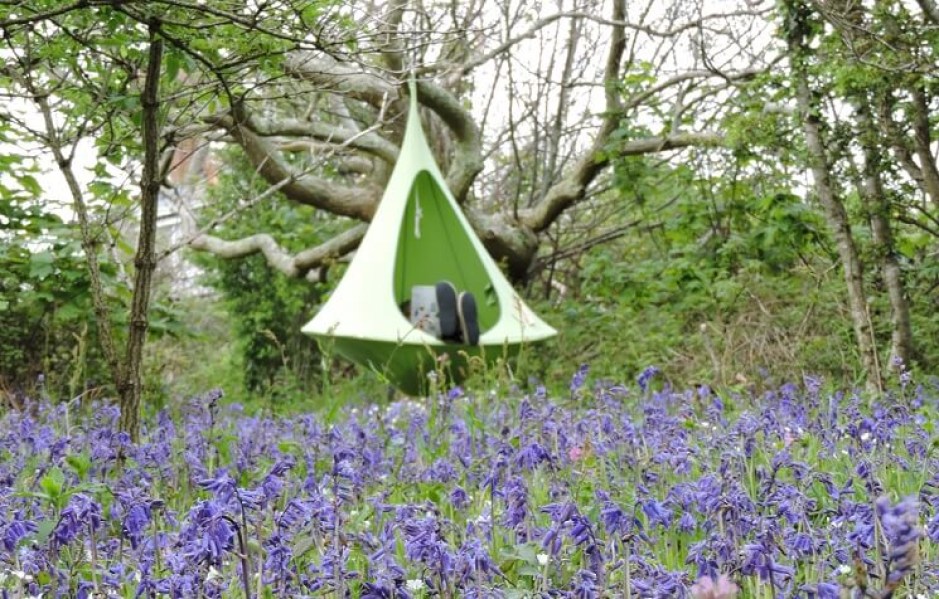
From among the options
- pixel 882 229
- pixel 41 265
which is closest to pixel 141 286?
pixel 41 265

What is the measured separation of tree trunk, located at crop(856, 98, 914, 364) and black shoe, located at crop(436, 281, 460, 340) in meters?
2.88

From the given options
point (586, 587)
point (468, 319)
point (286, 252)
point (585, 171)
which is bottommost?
point (586, 587)

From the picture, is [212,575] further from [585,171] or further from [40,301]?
[585,171]

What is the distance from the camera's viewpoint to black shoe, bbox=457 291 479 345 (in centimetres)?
673

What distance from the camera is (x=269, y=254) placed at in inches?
361

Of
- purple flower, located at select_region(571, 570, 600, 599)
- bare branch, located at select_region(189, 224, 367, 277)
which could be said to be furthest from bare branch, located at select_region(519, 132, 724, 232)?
purple flower, located at select_region(571, 570, 600, 599)

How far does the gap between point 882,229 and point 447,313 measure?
297 cm

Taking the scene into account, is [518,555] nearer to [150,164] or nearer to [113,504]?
[113,504]

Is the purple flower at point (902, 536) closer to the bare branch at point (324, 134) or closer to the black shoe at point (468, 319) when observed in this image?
the black shoe at point (468, 319)

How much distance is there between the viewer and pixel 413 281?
25.8ft

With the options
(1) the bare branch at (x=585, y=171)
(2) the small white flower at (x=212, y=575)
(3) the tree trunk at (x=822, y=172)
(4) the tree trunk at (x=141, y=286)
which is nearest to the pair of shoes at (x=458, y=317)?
(1) the bare branch at (x=585, y=171)

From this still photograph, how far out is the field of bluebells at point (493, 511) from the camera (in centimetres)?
147

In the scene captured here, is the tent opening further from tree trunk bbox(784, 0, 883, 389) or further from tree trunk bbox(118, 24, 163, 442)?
tree trunk bbox(118, 24, 163, 442)

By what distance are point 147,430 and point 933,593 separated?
284 centimetres
